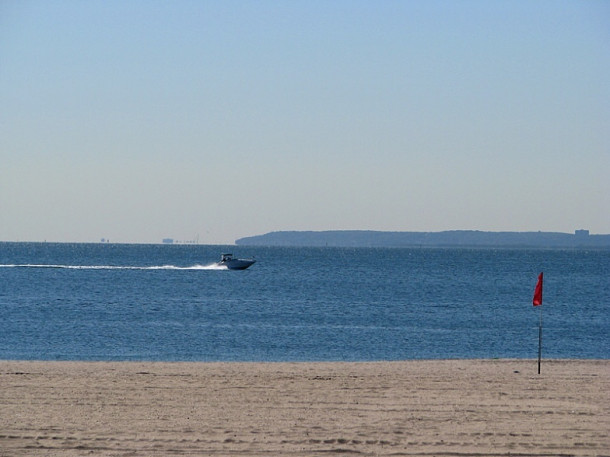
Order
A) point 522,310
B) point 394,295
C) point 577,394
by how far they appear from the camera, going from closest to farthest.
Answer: point 577,394 → point 522,310 → point 394,295

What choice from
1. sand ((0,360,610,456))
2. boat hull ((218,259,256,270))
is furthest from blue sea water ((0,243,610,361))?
boat hull ((218,259,256,270))

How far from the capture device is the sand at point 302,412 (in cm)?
1403

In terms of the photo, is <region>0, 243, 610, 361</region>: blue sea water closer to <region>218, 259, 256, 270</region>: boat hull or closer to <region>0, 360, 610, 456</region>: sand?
<region>0, 360, 610, 456</region>: sand

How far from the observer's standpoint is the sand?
46.0 ft

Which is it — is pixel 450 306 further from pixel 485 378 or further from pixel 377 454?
pixel 377 454

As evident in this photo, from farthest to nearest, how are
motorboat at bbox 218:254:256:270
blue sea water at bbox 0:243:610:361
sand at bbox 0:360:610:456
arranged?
motorboat at bbox 218:254:256:270 < blue sea water at bbox 0:243:610:361 < sand at bbox 0:360:610:456

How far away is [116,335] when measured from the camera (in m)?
39.5

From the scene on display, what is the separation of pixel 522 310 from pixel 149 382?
43155 millimetres

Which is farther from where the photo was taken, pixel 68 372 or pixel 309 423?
pixel 68 372

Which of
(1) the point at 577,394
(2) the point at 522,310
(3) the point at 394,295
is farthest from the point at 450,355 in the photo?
(3) the point at 394,295

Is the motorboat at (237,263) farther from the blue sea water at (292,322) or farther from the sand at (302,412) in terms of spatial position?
the sand at (302,412)

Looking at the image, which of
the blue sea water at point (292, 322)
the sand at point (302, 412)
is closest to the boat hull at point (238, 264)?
the blue sea water at point (292, 322)

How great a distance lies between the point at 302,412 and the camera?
16797 millimetres

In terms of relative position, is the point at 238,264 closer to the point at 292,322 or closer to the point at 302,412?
the point at 292,322
